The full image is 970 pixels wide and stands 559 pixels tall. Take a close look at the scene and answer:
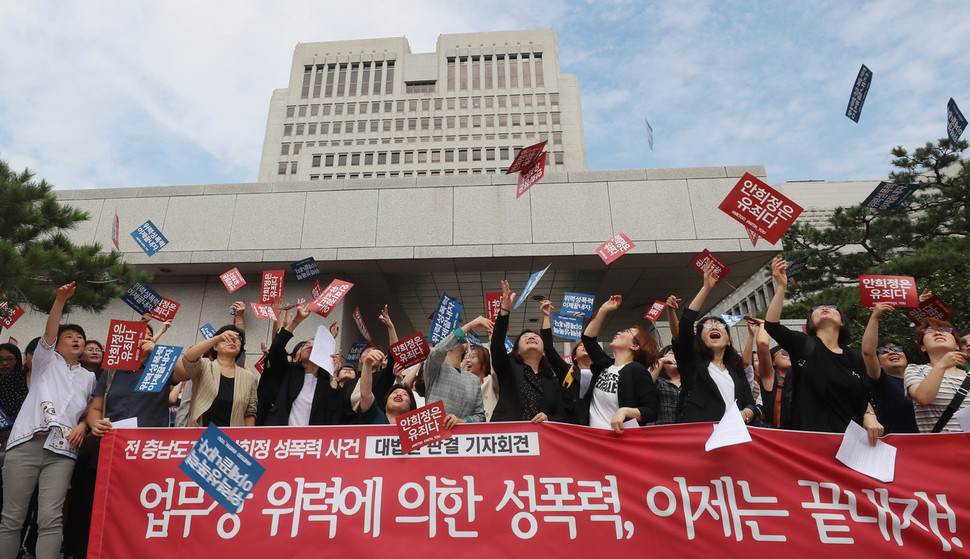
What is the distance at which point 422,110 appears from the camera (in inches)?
2601

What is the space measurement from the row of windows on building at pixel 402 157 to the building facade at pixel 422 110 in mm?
110

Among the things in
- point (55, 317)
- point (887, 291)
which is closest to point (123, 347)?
point (55, 317)

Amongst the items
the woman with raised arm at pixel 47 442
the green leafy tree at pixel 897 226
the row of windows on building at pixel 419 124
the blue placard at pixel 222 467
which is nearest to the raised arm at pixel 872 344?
the blue placard at pixel 222 467

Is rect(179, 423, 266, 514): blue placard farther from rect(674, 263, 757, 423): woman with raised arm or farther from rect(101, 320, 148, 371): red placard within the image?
rect(674, 263, 757, 423): woman with raised arm

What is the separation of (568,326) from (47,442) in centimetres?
456

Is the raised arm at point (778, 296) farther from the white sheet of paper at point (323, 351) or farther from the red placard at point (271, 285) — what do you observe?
the red placard at point (271, 285)

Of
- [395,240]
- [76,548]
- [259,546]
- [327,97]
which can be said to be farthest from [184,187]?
[327,97]

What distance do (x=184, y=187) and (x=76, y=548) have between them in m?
8.45

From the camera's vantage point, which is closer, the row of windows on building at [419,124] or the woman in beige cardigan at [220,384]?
the woman in beige cardigan at [220,384]

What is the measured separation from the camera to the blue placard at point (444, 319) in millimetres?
5570

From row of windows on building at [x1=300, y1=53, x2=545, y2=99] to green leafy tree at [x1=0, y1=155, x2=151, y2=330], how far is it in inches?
2485

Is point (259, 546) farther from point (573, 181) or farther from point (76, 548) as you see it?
point (573, 181)

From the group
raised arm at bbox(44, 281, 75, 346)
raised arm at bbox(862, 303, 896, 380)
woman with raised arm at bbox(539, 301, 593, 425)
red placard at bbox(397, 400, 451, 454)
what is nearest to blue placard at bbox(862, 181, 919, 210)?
raised arm at bbox(862, 303, 896, 380)

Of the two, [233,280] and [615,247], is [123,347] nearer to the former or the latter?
[233,280]
